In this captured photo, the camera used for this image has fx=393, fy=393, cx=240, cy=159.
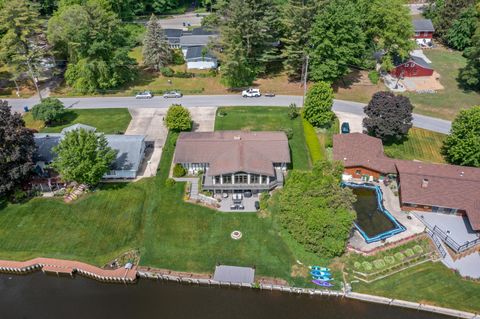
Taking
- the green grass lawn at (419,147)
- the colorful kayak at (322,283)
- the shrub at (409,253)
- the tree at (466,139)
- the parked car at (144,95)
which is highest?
the tree at (466,139)

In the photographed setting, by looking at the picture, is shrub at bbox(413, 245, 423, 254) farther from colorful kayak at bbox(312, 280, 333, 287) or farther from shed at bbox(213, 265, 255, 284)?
shed at bbox(213, 265, 255, 284)

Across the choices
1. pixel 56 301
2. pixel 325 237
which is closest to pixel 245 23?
pixel 325 237

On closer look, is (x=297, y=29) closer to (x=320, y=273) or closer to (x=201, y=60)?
(x=201, y=60)

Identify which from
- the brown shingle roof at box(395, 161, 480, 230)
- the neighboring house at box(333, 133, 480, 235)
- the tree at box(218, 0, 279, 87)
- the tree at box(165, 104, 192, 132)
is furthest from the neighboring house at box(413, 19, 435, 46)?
the tree at box(165, 104, 192, 132)

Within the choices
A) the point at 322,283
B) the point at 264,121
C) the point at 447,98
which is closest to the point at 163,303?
the point at 322,283

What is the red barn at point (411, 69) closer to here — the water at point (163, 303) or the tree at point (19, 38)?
the water at point (163, 303)

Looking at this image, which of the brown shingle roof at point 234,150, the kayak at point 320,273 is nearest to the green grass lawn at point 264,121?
the brown shingle roof at point 234,150
